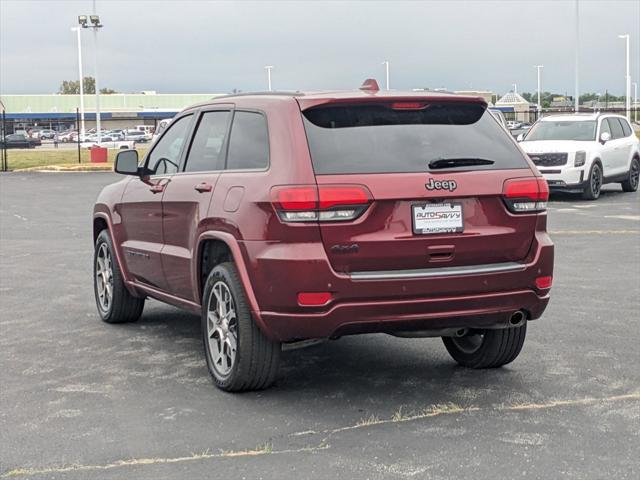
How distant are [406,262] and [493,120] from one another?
1269 mm

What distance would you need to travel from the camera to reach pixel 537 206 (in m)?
5.85

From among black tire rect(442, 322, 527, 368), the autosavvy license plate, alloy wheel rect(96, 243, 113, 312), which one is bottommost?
black tire rect(442, 322, 527, 368)

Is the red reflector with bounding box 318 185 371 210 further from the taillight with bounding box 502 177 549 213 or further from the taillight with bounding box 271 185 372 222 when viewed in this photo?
the taillight with bounding box 502 177 549 213

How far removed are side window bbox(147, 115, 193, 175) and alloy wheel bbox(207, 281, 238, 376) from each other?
4.43ft

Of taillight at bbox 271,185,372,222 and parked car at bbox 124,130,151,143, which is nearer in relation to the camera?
taillight at bbox 271,185,372,222

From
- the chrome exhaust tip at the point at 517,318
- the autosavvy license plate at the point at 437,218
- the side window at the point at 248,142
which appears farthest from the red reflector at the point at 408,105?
the chrome exhaust tip at the point at 517,318

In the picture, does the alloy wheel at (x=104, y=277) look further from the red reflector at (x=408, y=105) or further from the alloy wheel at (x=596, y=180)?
the alloy wheel at (x=596, y=180)

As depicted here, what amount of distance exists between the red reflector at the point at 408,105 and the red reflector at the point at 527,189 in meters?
0.68

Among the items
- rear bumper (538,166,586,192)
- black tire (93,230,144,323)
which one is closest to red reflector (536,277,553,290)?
black tire (93,230,144,323)

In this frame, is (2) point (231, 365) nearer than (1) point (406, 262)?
No

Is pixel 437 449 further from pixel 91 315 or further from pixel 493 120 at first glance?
pixel 91 315

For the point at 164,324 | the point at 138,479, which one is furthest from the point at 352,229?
the point at 164,324

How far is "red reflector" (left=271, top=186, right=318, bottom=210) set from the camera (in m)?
5.31

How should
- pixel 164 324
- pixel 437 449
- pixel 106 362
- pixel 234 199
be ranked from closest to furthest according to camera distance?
pixel 437 449 → pixel 234 199 → pixel 106 362 → pixel 164 324
